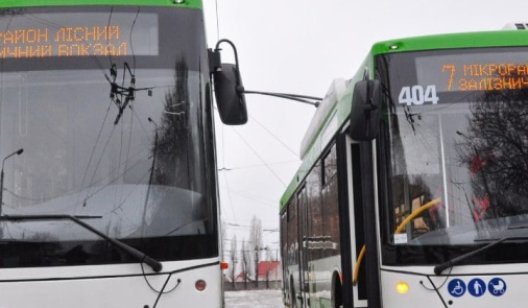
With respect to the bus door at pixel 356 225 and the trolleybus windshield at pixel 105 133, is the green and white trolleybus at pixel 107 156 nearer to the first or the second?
the trolleybus windshield at pixel 105 133

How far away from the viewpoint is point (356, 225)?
6.33 metres

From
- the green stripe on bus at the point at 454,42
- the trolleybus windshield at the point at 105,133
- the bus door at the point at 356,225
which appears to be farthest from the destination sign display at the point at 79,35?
the bus door at the point at 356,225

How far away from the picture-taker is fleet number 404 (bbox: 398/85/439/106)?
5695mm

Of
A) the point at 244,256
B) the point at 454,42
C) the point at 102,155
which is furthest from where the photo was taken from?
the point at 244,256

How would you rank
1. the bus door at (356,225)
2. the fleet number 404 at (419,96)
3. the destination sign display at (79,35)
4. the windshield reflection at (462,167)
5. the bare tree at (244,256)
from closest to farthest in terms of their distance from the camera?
the destination sign display at (79,35) < the windshield reflection at (462,167) < the fleet number 404 at (419,96) < the bus door at (356,225) < the bare tree at (244,256)

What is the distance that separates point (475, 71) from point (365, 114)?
3.49ft

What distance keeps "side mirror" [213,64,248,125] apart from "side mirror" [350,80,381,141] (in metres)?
0.85

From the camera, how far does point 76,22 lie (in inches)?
205

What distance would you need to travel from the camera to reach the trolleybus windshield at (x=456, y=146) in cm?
545

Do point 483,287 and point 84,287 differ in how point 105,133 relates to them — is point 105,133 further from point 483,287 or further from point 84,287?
point 483,287

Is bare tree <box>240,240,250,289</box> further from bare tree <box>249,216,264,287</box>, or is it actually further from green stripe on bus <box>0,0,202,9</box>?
green stripe on bus <box>0,0,202,9</box>

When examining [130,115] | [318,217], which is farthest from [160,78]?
[318,217]

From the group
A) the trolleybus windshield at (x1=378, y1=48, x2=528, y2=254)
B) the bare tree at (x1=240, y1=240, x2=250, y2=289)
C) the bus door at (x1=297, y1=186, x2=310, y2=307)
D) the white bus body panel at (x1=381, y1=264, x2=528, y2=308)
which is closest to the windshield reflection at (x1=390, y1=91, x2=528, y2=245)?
the trolleybus windshield at (x1=378, y1=48, x2=528, y2=254)

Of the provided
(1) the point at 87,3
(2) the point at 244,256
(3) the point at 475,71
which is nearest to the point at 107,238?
(1) the point at 87,3
